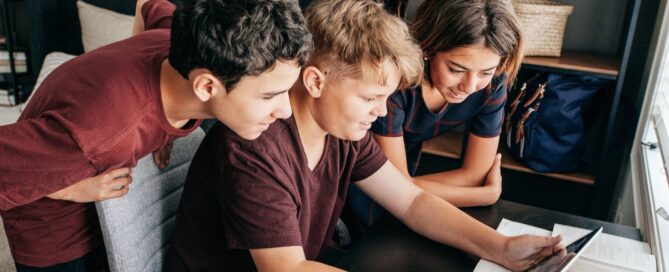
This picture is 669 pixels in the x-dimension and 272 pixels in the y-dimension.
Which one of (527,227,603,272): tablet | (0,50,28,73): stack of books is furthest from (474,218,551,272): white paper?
(0,50,28,73): stack of books

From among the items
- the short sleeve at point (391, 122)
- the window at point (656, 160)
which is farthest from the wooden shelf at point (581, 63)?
the short sleeve at point (391, 122)

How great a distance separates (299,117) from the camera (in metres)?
1.09

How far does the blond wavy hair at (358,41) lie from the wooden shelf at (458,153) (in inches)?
55.3

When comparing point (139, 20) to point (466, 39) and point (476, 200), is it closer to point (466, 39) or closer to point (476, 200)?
point (466, 39)

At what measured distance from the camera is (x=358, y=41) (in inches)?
40.0

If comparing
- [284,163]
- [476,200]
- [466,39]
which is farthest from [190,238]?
[466,39]

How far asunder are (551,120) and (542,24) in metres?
0.38

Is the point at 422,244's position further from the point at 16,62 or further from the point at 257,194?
the point at 16,62

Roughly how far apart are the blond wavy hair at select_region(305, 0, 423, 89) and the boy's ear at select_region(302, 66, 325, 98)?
16 millimetres

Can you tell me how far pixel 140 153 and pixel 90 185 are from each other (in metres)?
0.11

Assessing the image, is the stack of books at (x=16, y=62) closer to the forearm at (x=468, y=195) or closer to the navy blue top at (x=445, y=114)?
the navy blue top at (x=445, y=114)

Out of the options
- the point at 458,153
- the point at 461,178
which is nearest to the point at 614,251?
the point at 461,178

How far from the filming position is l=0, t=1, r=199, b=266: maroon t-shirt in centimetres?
94

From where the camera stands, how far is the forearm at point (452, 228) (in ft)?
3.53
